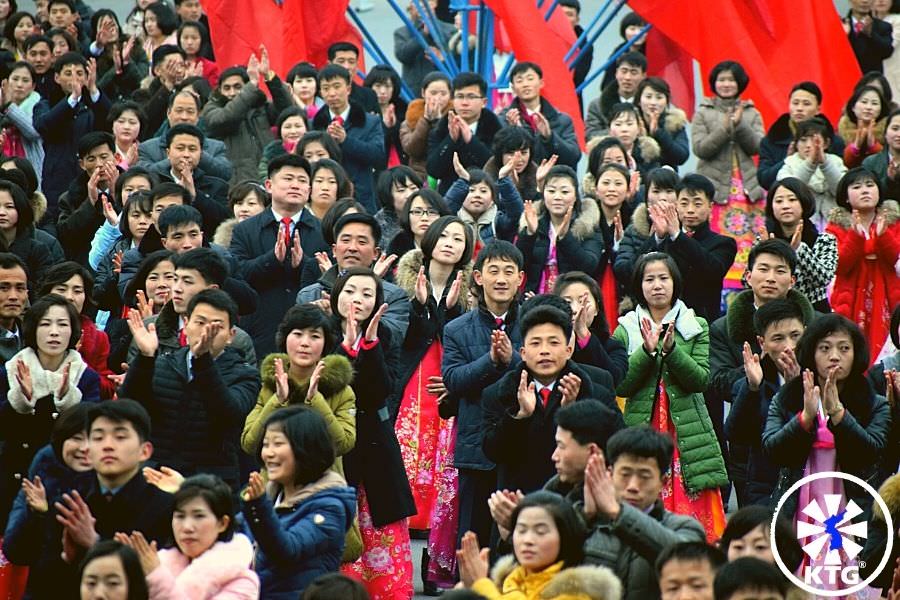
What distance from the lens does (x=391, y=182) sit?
11258mm

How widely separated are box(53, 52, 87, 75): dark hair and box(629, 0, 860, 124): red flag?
14.5ft

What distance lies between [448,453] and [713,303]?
2146mm

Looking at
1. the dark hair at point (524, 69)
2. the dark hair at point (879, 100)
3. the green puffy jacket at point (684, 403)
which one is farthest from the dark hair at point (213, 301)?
the dark hair at point (879, 100)

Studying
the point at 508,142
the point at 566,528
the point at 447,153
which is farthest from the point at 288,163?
the point at 566,528

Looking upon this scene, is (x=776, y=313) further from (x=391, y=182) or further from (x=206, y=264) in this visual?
(x=391, y=182)

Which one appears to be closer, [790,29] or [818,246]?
[818,246]

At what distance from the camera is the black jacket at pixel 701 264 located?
10344 mm

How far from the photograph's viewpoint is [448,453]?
932cm

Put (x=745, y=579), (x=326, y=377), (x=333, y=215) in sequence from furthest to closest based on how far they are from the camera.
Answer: (x=333, y=215) → (x=326, y=377) → (x=745, y=579)

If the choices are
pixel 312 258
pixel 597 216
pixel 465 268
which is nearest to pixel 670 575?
pixel 465 268

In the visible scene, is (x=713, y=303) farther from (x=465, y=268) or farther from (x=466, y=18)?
(x=466, y=18)

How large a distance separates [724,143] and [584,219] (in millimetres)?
2808

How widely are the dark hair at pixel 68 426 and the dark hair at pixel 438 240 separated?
2.83m

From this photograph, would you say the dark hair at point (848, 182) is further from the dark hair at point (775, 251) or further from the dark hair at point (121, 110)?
the dark hair at point (121, 110)
